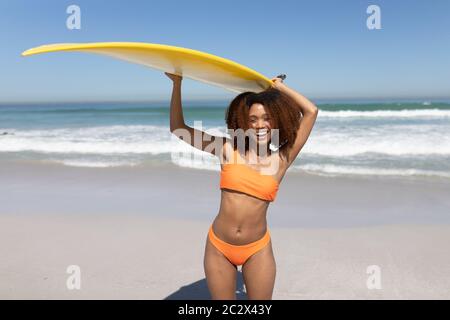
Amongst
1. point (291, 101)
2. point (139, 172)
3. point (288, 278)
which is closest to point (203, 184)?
point (139, 172)

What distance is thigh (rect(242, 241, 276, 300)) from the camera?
2.49 metres

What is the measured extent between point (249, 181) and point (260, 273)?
0.58 m

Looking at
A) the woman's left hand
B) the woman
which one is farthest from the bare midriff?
the woman's left hand

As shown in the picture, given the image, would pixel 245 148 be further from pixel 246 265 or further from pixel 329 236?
pixel 329 236

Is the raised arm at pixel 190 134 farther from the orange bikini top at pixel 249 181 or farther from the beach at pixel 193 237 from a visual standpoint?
the beach at pixel 193 237

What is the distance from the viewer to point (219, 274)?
250cm

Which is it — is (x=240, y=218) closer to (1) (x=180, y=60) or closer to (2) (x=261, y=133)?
(2) (x=261, y=133)

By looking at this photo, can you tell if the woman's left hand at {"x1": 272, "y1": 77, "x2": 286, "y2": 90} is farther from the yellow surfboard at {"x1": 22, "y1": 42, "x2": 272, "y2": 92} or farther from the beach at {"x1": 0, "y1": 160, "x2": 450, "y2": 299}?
the beach at {"x1": 0, "y1": 160, "x2": 450, "y2": 299}

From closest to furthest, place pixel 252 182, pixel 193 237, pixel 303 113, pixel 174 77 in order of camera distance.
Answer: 1. pixel 252 182
2. pixel 303 113
3. pixel 174 77
4. pixel 193 237

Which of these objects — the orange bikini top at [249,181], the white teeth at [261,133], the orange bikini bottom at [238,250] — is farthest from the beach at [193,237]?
the white teeth at [261,133]

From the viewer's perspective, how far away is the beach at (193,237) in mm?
3850

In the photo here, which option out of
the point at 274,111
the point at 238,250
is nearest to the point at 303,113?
the point at 274,111

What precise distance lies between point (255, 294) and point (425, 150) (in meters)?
10.4
